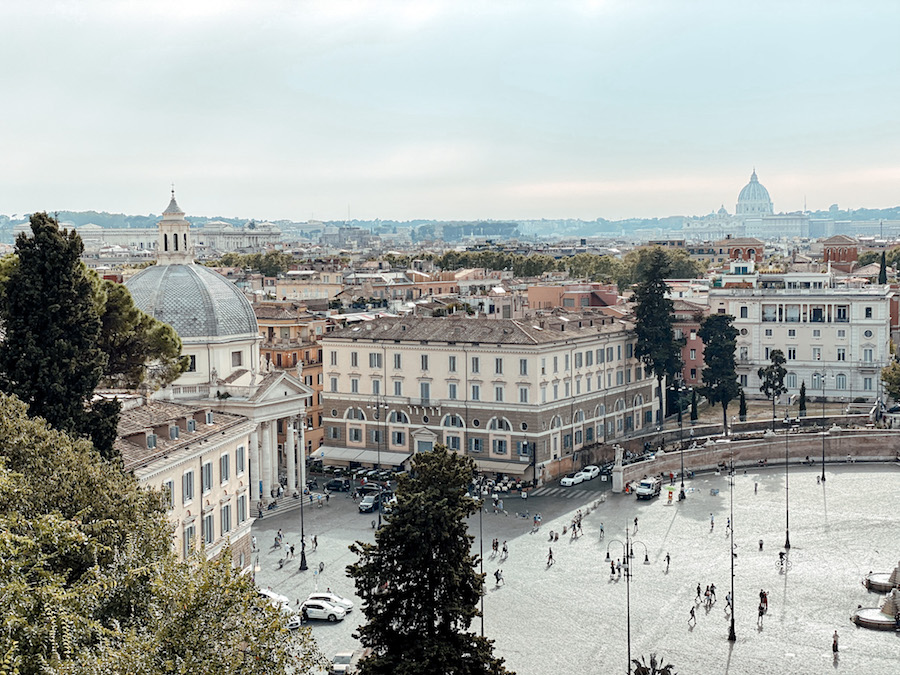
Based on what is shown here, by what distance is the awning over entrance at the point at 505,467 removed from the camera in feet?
220

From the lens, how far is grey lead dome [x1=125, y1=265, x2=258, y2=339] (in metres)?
64.5

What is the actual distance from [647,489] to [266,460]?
19.2 metres

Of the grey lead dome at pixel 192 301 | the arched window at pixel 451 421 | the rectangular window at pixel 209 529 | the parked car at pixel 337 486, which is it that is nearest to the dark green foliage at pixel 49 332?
the rectangular window at pixel 209 529

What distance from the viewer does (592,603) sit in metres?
44.8

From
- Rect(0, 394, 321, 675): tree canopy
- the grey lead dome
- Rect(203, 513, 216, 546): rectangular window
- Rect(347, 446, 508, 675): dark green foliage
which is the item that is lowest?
Rect(203, 513, 216, 546): rectangular window

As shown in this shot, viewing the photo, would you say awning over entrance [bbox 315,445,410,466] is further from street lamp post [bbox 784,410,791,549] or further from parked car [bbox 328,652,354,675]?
parked car [bbox 328,652,354,675]

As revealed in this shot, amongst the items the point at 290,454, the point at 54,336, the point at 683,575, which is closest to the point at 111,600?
the point at 54,336

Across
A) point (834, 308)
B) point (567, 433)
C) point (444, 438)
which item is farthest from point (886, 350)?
point (444, 438)

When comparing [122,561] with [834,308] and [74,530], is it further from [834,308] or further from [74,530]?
[834,308]

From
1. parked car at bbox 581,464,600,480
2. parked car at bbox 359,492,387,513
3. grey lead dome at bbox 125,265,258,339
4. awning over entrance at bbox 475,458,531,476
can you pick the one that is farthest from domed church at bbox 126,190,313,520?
parked car at bbox 581,464,600,480

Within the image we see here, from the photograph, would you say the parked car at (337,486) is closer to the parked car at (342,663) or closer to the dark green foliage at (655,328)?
the dark green foliage at (655,328)

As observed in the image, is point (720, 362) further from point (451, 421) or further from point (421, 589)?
point (421, 589)

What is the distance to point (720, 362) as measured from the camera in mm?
81500

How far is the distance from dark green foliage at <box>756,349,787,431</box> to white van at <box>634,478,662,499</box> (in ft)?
57.6
